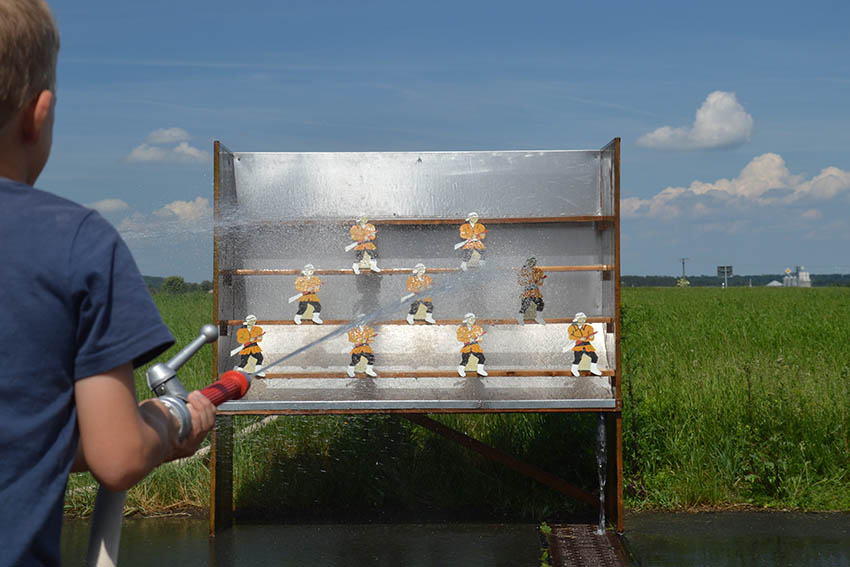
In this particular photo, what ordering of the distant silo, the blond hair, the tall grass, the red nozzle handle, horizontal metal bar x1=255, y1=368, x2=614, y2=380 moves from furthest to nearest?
the distant silo → the tall grass → horizontal metal bar x1=255, y1=368, x2=614, y2=380 → the red nozzle handle → the blond hair

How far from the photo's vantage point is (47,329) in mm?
1287

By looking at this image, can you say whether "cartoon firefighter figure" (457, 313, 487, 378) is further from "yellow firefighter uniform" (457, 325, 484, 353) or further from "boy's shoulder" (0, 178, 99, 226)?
"boy's shoulder" (0, 178, 99, 226)

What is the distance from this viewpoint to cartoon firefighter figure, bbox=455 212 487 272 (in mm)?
6234

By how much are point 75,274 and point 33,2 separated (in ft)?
1.29

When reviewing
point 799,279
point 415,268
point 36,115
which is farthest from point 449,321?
point 799,279

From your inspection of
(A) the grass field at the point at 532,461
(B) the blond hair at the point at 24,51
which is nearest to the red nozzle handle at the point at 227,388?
(B) the blond hair at the point at 24,51

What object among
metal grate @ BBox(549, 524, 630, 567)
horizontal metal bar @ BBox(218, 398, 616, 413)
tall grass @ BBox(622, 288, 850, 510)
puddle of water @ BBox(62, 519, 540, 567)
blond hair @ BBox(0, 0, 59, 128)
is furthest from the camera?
tall grass @ BBox(622, 288, 850, 510)

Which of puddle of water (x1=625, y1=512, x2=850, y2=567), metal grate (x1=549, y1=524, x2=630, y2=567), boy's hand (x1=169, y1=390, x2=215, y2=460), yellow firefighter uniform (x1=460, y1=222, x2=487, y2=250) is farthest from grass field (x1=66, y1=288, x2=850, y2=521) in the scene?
boy's hand (x1=169, y1=390, x2=215, y2=460)

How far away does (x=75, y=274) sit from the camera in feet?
4.16

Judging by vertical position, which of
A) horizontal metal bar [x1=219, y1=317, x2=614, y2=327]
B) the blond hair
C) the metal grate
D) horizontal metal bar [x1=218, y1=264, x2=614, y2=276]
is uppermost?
A: the blond hair

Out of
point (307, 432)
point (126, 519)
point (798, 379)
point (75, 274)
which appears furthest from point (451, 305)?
point (75, 274)

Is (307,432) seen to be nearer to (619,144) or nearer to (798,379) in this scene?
(619,144)

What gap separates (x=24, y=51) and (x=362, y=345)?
Result: 16.3 feet

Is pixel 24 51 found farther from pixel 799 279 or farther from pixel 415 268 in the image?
pixel 799 279
